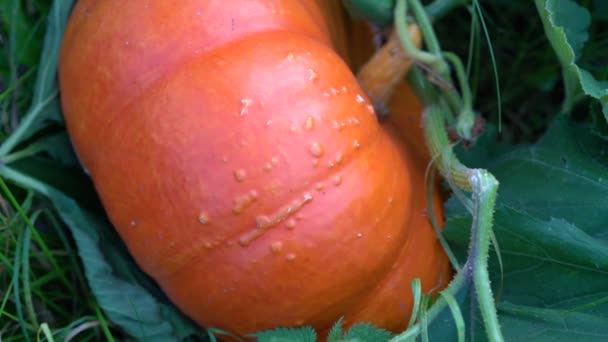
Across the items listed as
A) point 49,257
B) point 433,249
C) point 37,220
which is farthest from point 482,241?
point 37,220

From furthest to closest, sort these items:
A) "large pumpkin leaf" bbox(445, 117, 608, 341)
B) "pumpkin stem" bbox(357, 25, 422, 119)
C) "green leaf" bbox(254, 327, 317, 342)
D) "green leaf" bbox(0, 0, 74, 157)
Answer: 1. "green leaf" bbox(0, 0, 74, 157)
2. "pumpkin stem" bbox(357, 25, 422, 119)
3. "large pumpkin leaf" bbox(445, 117, 608, 341)
4. "green leaf" bbox(254, 327, 317, 342)

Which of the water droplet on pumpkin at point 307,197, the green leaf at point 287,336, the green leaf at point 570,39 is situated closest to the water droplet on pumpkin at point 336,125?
the water droplet on pumpkin at point 307,197

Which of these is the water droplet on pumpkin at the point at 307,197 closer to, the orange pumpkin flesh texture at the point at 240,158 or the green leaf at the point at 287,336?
the orange pumpkin flesh texture at the point at 240,158

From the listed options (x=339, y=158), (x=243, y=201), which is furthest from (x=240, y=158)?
(x=339, y=158)

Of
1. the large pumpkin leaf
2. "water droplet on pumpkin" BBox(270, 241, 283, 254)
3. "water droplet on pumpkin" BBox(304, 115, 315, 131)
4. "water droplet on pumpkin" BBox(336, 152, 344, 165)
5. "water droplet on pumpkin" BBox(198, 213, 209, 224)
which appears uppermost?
"water droplet on pumpkin" BBox(304, 115, 315, 131)

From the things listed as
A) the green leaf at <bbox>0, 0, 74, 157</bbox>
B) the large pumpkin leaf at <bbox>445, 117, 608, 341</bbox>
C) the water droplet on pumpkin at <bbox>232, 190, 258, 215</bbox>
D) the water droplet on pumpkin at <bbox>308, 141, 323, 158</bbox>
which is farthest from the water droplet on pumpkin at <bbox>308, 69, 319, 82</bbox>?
the green leaf at <bbox>0, 0, 74, 157</bbox>

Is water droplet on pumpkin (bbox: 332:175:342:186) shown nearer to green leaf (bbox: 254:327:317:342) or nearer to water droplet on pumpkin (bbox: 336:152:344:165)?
water droplet on pumpkin (bbox: 336:152:344:165)

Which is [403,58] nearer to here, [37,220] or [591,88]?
[591,88]
